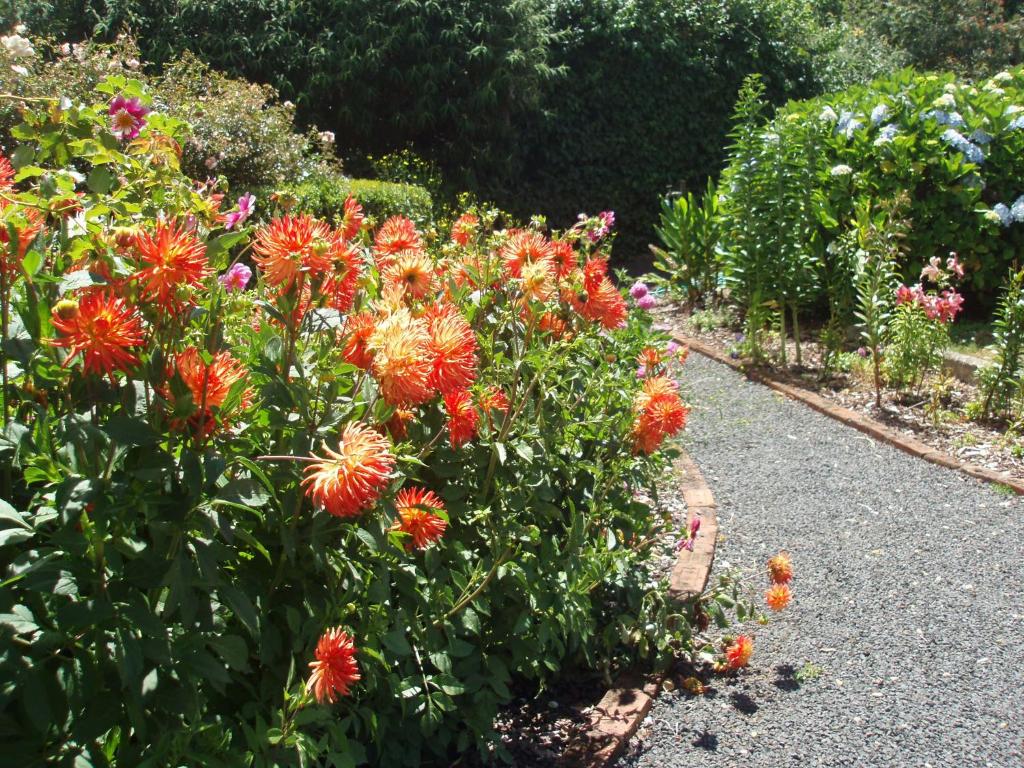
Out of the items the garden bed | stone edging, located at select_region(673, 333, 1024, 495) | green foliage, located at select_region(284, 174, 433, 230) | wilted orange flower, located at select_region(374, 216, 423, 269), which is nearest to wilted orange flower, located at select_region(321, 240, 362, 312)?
wilted orange flower, located at select_region(374, 216, 423, 269)

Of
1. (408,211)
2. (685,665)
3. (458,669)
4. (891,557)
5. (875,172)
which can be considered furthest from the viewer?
(408,211)

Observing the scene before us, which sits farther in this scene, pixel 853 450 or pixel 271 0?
pixel 271 0

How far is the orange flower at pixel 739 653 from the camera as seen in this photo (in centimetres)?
309

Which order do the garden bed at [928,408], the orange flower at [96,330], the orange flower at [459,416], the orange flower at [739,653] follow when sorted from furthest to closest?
the garden bed at [928,408] < the orange flower at [739,653] < the orange flower at [459,416] < the orange flower at [96,330]

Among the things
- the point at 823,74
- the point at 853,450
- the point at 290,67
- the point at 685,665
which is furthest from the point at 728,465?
the point at 823,74

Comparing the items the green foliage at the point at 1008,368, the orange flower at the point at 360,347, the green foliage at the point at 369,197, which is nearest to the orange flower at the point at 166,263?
the orange flower at the point at 360,347

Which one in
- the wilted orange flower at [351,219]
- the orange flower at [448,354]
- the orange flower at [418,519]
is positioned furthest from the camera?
the wilted orange flower at [351,219]

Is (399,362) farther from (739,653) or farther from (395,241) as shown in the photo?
(739,653)

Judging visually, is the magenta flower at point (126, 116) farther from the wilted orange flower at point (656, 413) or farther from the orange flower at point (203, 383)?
the wilted orange flower at point (656, 413)

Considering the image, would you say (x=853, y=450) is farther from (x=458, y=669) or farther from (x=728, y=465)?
(x=458, y=669)

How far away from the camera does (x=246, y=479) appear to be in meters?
1.51

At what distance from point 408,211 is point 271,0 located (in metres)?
4.29

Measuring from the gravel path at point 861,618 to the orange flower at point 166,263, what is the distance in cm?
186

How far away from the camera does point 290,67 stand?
1073 centimetres
